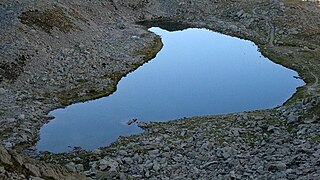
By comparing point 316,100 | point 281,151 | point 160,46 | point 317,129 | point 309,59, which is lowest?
point 281,151

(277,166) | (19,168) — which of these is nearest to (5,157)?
(19,168)

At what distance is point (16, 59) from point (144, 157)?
A: 23.1 m

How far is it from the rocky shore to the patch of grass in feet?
0.65

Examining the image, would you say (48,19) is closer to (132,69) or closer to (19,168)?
(132,69)

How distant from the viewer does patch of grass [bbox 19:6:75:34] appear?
2154 inches

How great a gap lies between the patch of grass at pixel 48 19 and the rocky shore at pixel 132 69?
0.20 m

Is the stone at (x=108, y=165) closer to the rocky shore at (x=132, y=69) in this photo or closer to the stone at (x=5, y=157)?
the rocky shore at (x=132, y=69)

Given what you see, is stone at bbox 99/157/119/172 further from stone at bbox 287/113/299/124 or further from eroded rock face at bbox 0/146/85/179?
stone at bbox 287/113/299/124

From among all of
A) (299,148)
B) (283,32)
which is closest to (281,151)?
(299,148)

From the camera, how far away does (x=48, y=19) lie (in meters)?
57.0

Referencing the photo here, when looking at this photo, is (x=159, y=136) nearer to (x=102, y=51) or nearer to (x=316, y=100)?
(x=316, y=100)

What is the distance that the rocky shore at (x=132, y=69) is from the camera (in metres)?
26.5

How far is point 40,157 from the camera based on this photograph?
104 feet

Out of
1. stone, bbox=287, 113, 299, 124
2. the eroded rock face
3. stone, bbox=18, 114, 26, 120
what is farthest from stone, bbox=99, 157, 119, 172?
stone, bbox=287, 113, 299, 124
